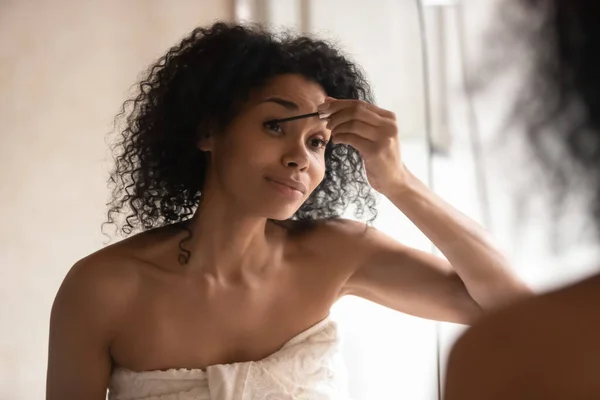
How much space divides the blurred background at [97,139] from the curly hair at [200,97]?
0.19 metres

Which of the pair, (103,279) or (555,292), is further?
(103,279)

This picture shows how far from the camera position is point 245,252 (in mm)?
1144

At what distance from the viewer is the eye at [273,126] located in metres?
1.05

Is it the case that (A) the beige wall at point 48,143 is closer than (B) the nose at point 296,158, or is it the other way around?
(B) the nose at point 296,158

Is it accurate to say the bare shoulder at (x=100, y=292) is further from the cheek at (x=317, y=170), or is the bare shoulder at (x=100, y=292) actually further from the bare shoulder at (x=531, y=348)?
the bare shoulder at (x=531, y=348)

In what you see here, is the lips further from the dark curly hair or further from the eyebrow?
the dark curly hair

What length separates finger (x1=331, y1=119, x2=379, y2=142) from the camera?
3.44 feet

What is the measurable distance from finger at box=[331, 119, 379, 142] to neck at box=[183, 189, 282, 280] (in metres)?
0.17

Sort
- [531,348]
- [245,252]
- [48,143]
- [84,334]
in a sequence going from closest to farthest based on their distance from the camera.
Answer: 1. [531,348]
2. [84,334]
3. [245,252]
4. [48,143]

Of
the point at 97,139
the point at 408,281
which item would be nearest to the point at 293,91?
the point at 408,281

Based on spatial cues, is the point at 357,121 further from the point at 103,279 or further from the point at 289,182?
the point at 103,279

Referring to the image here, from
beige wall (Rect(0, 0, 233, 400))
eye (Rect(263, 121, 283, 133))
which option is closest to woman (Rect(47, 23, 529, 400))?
eye (Rect(263, 121, 283, 133))

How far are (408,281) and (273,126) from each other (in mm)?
323

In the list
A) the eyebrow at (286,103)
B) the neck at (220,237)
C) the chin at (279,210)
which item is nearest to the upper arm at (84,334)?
the neck at (220,237)
